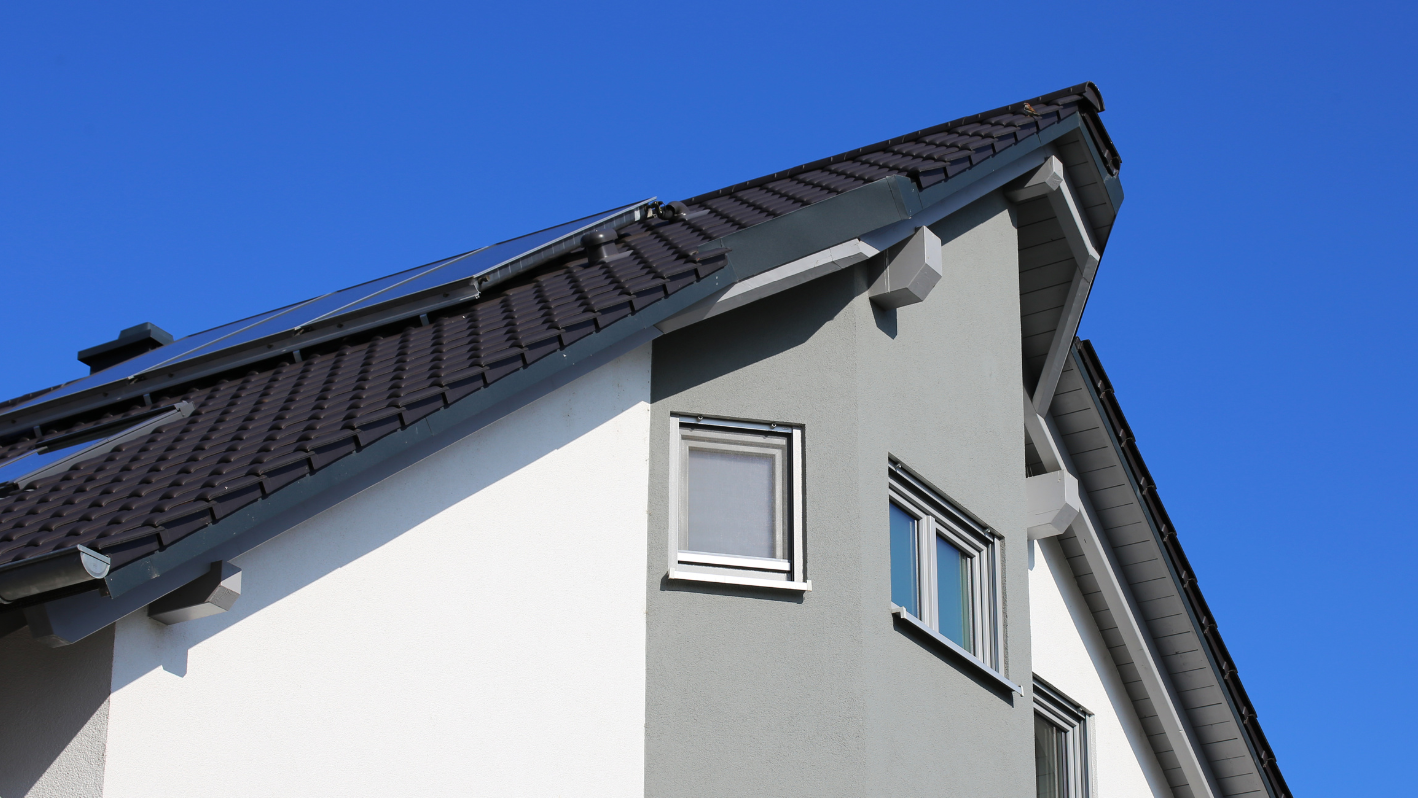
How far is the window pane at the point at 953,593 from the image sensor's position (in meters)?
11.1

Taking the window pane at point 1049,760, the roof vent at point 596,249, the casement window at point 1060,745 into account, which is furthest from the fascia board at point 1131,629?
the roof vent at point 596,249

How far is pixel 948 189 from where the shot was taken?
35.5 ft

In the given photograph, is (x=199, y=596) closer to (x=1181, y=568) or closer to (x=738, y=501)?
(x=738, y=501)

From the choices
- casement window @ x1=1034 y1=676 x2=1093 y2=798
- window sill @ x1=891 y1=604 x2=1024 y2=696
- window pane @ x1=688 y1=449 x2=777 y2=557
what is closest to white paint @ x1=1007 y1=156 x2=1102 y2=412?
casement window @ x1=1034 y1=676 x2=1093 y2=798

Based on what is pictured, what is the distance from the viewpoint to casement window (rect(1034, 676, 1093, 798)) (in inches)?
541

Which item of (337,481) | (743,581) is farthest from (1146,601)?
(337,481)

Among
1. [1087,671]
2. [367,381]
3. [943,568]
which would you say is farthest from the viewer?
[1087,671]

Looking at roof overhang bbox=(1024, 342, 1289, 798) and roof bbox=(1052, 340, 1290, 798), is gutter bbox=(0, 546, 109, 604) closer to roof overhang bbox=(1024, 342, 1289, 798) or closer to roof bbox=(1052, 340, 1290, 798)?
roof overhang bbox=(1024, 342, 1289, 798)

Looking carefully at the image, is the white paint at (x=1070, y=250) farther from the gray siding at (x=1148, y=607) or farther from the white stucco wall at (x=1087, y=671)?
A: the white stucco wall at (x=1087, y=671)

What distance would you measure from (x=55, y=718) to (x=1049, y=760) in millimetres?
9074

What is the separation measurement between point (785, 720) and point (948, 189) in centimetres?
382

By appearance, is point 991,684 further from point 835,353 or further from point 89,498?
point 89,498

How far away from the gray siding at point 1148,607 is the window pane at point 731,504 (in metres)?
5.07

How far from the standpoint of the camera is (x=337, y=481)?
24.6 ft
